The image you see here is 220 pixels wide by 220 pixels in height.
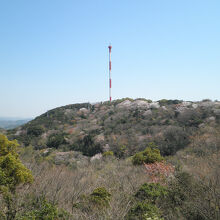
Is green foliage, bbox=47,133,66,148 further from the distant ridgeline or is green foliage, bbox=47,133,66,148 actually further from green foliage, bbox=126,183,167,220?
green foliage, bbox=126,183,167,220

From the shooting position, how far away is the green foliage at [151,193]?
7.05m

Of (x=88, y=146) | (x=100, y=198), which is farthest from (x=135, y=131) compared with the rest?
(x=100, y=198)

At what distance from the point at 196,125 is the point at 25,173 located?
67.3ft

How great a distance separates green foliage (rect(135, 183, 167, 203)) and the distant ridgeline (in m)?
12.3

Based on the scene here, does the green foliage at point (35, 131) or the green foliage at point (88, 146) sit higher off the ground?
the green foliage at point (35, 131)

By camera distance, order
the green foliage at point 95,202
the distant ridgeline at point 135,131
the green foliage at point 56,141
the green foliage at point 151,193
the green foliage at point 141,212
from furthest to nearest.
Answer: the green foliage at point 56,141
the distant ridgeline at point 135,131
the green foliage at point 151,193
the green foliage at point 95,202
the green foliage at point 141,212

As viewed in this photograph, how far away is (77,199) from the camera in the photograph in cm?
788

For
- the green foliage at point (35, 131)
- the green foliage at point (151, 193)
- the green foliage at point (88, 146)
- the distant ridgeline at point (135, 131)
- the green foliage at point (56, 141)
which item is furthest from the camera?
the green foliage at point (35, 131)

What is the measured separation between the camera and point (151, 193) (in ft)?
23.1

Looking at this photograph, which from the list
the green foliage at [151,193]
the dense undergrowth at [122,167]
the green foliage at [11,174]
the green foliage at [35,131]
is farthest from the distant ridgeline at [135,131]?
the green foliage at [11,174]

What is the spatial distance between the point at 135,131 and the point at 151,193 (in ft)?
62.6

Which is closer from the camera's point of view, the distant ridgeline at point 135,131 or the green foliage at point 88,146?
→ the distant ridgeline at point 135,131

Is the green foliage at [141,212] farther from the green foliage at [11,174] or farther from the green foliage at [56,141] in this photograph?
the green foliage at [56,141]

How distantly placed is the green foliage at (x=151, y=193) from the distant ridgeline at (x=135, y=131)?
40.3ft
